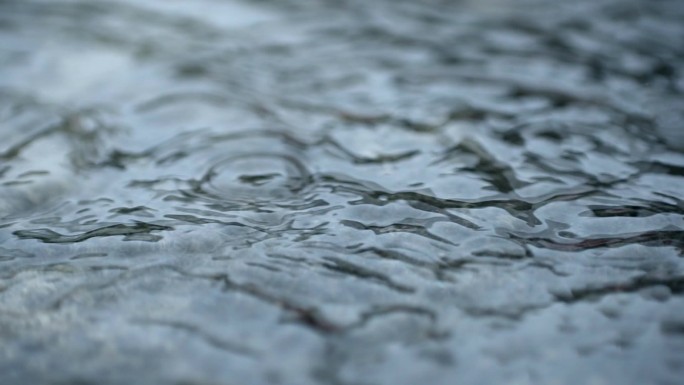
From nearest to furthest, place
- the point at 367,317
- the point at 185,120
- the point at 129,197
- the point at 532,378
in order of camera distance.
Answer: the point at 532,378 → the point at 367,317 → the point at 129,197 → the point at 185,120

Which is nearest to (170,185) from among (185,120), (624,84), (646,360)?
(185,120)

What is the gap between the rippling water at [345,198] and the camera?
1.47 meters

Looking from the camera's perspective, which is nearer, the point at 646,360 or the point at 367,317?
the point at 646,360

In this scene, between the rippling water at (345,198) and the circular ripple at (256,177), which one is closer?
the rippling water at (345,198)

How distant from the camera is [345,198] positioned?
208 centimetres

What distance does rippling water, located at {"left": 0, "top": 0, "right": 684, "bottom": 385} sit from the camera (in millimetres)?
1469

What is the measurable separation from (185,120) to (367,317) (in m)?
1.40

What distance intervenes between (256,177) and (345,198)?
32 cm

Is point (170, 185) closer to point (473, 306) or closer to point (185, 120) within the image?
point (185, 120)

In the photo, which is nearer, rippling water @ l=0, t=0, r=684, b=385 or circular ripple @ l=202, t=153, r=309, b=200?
rippling water @ l=0, t=0, r=684, b=385

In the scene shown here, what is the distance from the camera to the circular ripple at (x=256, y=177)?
2156 mm

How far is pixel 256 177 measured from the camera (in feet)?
7.38

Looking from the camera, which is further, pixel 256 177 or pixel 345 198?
pixel 256 177

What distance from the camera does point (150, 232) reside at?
1.90 metres
